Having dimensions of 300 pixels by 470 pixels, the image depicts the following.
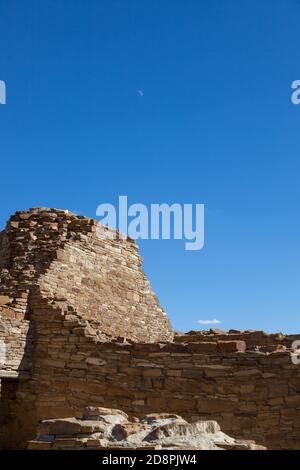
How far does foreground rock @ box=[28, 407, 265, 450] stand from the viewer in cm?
624

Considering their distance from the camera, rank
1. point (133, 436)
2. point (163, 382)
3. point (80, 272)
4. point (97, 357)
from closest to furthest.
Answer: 1. point (133, 436)
2. point (163, 382)
3. point (97, 357)
4. point (80, 272)

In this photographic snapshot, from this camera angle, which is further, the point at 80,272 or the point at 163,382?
the point at 80,272

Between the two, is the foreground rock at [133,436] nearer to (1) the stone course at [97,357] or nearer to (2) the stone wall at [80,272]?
(1) the stone course at [97,357]

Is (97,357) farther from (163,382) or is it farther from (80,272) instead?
(80,272)

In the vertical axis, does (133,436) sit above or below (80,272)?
below

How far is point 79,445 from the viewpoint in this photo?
641cm

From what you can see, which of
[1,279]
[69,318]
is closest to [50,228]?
[1,279]

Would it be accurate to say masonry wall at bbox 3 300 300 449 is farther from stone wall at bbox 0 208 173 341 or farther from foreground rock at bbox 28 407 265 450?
foreground rock at bbox 28 407 265 450

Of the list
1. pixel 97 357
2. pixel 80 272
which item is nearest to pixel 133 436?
pixel 97 357

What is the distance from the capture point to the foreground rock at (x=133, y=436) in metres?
6.24

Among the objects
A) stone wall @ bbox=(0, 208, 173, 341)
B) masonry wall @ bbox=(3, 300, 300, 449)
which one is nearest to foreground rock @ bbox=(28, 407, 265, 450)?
masonry wall @ bbox=(3, 300, 300, 449)

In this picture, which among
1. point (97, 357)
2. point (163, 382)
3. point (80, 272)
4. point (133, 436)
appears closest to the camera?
point (133, 436)

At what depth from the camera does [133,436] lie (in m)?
6.57

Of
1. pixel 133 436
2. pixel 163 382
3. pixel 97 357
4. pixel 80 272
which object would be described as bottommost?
pixel 133 436
